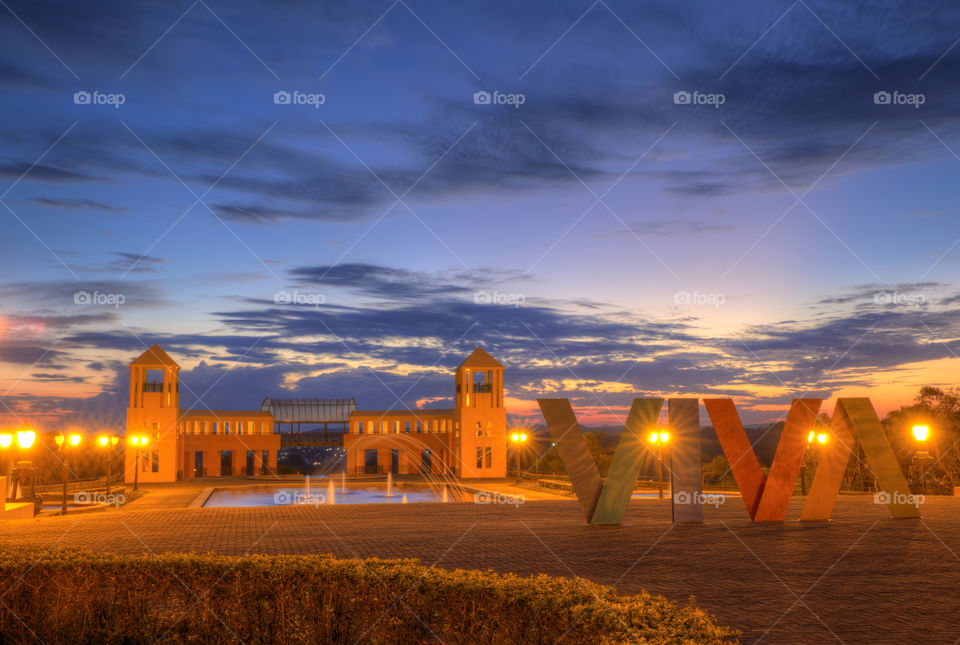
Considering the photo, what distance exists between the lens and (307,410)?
51.0 m

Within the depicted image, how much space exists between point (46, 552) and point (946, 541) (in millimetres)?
16090

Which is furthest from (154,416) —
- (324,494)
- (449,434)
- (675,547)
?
(675,547)

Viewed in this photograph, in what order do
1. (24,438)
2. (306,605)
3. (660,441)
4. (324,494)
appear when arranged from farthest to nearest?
(324,494)
(660,441)
(24,438)
(306,605)

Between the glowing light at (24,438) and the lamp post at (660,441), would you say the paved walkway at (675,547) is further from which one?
the lamp post at (660,441)

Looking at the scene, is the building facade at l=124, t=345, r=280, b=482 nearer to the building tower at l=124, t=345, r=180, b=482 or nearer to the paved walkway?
the building tower at l=124, t=345, r=180, b=482

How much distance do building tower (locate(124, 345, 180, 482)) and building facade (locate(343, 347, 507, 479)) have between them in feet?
39.7

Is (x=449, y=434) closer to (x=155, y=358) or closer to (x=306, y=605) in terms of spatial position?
(x=155, y=358)

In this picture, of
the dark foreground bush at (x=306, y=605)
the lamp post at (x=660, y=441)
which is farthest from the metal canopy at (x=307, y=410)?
the dark foreground bush at (x=306, y=605)

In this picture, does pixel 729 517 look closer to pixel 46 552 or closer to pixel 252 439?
pixel 46 552

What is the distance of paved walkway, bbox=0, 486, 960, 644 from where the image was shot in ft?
29.0

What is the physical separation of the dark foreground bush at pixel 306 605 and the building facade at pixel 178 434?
1008 inches

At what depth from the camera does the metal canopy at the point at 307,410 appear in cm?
5050

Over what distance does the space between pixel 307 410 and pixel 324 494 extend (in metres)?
18.8

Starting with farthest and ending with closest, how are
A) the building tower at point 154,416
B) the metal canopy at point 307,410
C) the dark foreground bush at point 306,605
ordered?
the metal canopy at point 307,410 < the building tower at point 154,416 < the dark foreground bush at point 306,605
